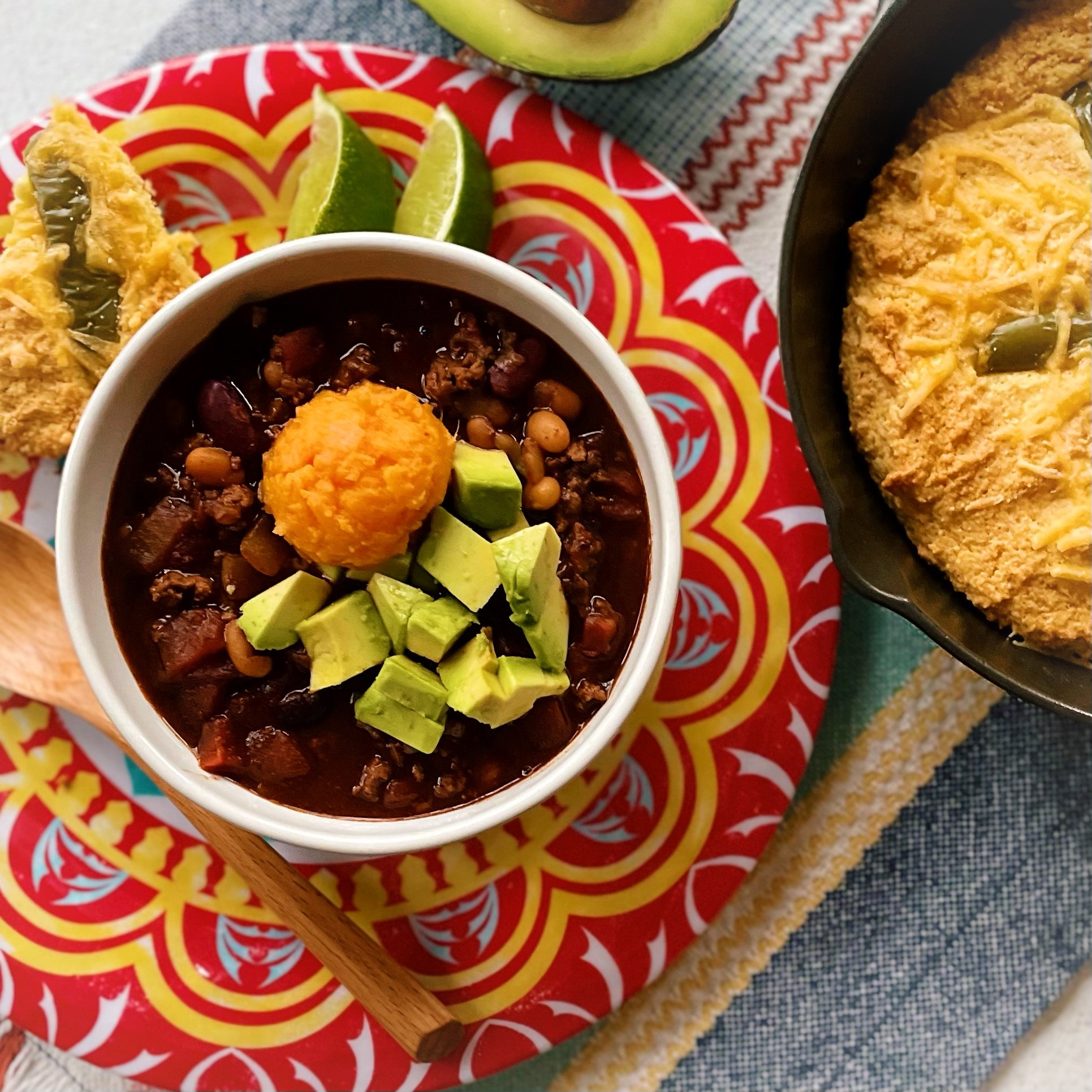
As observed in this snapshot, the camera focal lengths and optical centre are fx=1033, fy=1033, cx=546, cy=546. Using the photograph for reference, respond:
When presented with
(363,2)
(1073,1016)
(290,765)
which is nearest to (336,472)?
(290,765)

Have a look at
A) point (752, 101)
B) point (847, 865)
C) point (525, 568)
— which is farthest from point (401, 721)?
point (752, 101)

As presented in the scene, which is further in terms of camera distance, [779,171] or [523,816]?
[779,171]

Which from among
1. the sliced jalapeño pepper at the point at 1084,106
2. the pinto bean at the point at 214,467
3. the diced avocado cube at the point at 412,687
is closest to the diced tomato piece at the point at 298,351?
the pinto bean at the point at 214,467

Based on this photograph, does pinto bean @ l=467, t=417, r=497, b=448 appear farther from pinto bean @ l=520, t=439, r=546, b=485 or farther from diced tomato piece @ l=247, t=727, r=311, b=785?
diced tomato piece @ l=247, t=727, r=311, b=785

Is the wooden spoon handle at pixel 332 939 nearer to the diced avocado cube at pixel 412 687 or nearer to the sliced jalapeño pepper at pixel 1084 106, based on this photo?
the diced avocado cube at pixel 412 687

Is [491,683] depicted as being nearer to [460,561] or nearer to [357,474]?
[460,561]

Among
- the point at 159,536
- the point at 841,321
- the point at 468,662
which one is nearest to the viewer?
the point at 468,662

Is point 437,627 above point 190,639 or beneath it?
above

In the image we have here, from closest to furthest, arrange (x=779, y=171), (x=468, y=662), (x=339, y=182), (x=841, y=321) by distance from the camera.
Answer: (x=468, y=662)
(x=339, y=182)
(x=841, y=321)
(x=779, y=171)
